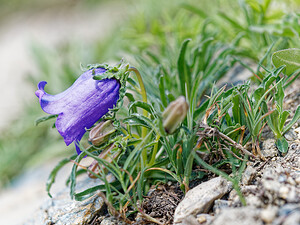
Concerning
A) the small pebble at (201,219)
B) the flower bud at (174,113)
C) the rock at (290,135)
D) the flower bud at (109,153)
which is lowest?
the rock at (290,135)

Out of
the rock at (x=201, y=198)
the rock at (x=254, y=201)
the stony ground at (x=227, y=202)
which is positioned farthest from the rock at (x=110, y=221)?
the rock at (x=254, y=201)

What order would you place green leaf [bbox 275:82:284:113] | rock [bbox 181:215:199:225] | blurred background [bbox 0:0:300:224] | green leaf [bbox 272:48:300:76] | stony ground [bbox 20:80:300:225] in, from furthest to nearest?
blurred background [bbox 0:0:300:224] < green leaf [bbox 272:48:300:76] < green leaf [bbox 275:82:284:113] < rock [bbox 181:215:199:225] < stony ground [bbox 20:80:300:225]

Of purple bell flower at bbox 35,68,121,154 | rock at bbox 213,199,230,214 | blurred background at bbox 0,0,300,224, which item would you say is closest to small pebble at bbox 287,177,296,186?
rock at bbox 213,199,230,214

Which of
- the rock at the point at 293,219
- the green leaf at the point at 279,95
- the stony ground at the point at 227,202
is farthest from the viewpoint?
the green leaf at the point at 279,95

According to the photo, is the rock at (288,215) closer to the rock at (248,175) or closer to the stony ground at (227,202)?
the stony ground at (227,202)

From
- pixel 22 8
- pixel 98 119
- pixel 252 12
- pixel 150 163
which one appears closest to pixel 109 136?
pixel 98 119

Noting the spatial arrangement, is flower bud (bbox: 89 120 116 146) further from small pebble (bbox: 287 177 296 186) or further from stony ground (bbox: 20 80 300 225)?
small pebble (bbox: 287 177 296 186)

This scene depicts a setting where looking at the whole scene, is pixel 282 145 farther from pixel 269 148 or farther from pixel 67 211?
pixel 67 211
